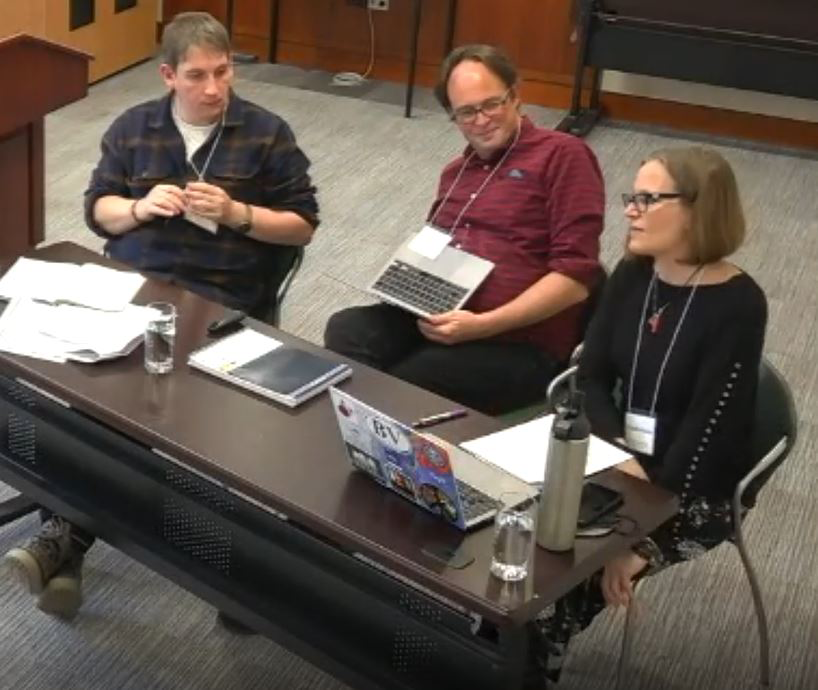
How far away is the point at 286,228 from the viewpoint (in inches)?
114

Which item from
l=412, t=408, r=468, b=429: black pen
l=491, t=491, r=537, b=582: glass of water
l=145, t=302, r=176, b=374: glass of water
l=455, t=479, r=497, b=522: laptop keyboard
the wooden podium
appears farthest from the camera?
Answer: the wooden podium

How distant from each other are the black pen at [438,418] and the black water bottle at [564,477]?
1.21ft

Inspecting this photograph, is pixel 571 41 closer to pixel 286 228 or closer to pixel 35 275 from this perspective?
pixel 286 228

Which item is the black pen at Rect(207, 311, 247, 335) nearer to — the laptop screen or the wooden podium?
the laptop screen

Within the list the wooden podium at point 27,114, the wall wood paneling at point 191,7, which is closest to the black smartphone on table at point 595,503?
the wooden podium at point 27,114

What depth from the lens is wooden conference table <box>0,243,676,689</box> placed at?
1.86 metres

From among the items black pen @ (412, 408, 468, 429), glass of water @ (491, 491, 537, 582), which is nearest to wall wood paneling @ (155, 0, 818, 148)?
black pen @ (412, 408, 468, 429)

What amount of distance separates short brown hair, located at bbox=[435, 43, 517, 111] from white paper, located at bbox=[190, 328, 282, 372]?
0.72 m

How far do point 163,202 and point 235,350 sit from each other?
56 centimetres

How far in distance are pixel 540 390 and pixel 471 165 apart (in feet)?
1.71

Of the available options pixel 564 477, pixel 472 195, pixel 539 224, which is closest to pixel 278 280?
pixel 472 195

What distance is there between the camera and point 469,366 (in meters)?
2.72

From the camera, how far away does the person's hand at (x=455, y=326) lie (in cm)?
271

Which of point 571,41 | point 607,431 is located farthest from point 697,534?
point 571,41
